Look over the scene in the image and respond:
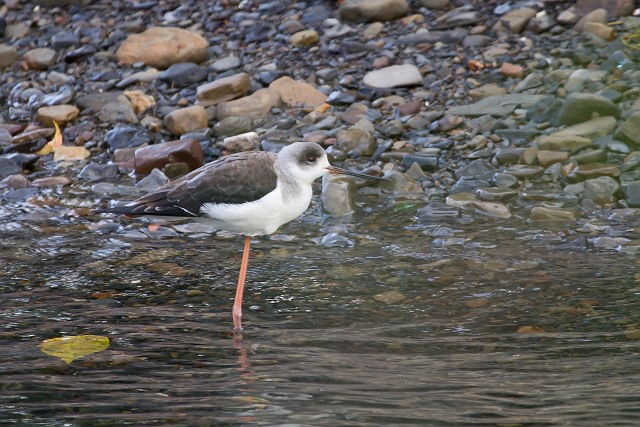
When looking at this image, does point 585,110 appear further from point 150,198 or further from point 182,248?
point 150,198

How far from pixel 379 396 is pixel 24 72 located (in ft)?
27.5

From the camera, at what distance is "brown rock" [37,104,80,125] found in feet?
34.0

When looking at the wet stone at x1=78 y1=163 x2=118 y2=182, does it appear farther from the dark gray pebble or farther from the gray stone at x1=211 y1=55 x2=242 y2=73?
the gray stone at x1=211 y1=55 x2=242 y2=73

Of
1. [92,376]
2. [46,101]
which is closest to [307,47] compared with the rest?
[46,101]

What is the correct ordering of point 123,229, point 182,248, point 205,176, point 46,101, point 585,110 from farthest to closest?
1. point 46,101
2. point 585,110
3. point 123,229
4. point 182,248
5. point 205,176

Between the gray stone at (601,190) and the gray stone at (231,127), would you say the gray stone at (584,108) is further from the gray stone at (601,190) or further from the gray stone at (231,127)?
the gray stone at (231,127)

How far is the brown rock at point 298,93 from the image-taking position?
1015cm

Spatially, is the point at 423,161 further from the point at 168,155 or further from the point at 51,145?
the point at 51,145

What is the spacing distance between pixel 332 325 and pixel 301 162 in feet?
3.62

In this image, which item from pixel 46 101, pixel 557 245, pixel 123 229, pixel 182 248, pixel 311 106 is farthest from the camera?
pixel 46 101

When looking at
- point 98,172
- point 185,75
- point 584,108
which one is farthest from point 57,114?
point 584,108

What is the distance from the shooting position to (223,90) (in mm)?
10164

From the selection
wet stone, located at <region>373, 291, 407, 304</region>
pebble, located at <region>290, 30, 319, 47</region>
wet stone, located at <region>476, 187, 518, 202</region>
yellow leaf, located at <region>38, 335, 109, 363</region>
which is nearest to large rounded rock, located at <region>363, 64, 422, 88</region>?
pebble, located at <region>290, 30, 319, 47</region>

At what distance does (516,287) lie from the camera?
6.21 meters
